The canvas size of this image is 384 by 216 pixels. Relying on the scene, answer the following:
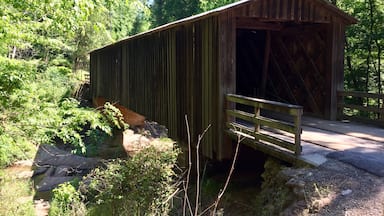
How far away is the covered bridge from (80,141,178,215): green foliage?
1.18 m

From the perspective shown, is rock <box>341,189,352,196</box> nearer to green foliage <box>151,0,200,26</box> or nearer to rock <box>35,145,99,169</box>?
rock <box>35,145,99,169</box>

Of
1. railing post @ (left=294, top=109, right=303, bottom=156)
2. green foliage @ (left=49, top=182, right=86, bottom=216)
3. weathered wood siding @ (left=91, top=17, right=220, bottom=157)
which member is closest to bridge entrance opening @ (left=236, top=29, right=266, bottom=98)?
weathered wood siding @ (left=91, top=17, right=220, bottom=157)

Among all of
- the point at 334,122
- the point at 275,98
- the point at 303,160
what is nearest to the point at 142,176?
the point at 303,160

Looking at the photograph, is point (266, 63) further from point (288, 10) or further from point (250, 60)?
point (288, 10)

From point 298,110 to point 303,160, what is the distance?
2.13ft

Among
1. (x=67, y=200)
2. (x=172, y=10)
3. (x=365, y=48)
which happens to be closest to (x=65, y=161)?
(x=67, y=200)

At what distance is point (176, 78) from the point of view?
26.5 feet

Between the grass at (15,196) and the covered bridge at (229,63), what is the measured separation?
12.0 ft

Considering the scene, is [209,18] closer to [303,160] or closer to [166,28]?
[166,28]

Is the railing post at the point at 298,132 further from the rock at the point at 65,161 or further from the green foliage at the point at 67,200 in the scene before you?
the rock at the point at 65,161

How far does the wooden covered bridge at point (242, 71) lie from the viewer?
6172 millimetres

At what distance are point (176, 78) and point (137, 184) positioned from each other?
9.81 ft

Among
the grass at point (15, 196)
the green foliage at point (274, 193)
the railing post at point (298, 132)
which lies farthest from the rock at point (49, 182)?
the railing post at point (298, 132)

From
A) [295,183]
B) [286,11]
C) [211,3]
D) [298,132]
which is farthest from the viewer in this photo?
[211,3]
